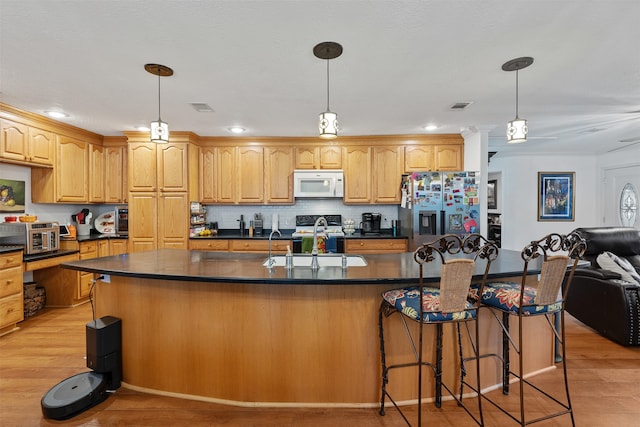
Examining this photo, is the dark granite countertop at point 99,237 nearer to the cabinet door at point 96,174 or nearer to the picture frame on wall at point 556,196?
the cabinet door at point 96,174

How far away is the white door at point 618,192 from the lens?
576 centimetres

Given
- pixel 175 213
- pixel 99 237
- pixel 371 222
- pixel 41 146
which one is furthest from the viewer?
pixel 371 222

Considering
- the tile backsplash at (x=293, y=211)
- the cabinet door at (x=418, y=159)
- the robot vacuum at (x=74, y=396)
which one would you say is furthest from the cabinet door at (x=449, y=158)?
the robot vacuum at (x=74, y=396)

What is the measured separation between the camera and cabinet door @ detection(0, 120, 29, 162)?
3.43 m

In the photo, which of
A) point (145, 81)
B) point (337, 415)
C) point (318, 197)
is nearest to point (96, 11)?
point (145, 81)

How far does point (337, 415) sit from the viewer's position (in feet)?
6.46

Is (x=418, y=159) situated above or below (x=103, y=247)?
above

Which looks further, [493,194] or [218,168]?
[493,194]

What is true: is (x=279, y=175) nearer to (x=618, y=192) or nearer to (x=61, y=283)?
(x=61, y=283)

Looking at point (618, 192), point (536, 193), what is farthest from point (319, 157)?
point (618, 192)

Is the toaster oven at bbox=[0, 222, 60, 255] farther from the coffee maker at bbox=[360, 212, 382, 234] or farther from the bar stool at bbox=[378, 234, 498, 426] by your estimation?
the coffee maker at bbox=[360, 212, 382, 234]

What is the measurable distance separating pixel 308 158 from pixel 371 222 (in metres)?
1.43

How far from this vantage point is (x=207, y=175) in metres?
4.88

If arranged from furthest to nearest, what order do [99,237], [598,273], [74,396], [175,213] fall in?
[175,213] < [99,237] < [598,273] < [74,396]
